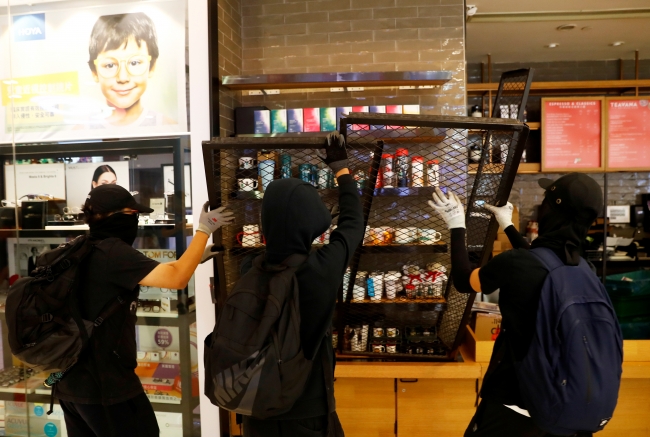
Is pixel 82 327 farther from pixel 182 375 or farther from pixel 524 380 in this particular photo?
pixel 524 380

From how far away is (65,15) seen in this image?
301cm

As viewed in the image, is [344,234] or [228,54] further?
[228,54]

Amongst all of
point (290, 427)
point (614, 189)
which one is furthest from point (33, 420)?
point (614, 189)

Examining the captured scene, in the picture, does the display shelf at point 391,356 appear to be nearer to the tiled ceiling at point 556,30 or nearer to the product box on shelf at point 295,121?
the product box on shelf at point 295,121

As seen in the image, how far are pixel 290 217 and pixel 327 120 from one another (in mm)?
1644

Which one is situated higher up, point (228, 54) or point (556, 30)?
point (556, 30)

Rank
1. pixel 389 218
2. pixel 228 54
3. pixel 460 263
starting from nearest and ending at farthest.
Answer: pixel 460 263, pixel 228 54, pixel 389 218

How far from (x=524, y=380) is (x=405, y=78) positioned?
6.08ft

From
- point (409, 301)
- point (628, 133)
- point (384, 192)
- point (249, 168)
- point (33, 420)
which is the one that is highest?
point (628, 133)

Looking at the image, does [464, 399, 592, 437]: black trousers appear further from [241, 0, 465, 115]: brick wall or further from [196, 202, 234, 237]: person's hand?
[241, 0, 465, 115]: brick wall

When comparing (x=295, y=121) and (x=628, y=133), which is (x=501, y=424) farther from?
(x=628, y=133)

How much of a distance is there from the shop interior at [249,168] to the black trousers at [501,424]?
80 centimetres

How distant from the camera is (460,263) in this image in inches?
78.2

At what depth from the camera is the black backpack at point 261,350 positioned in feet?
4.53
